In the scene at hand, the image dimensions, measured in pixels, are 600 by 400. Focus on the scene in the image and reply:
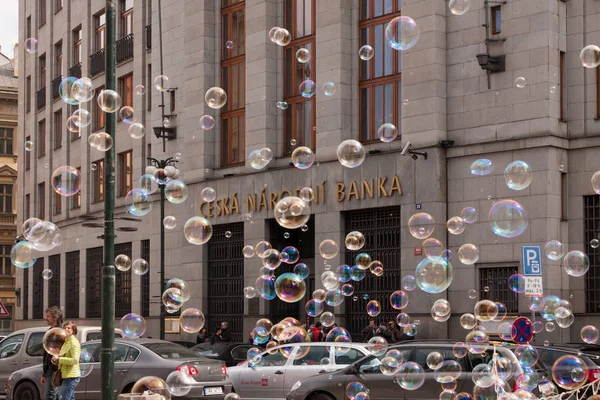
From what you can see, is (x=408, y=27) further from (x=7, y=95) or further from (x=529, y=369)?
(x=7, y=95)

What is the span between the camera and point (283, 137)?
108ft

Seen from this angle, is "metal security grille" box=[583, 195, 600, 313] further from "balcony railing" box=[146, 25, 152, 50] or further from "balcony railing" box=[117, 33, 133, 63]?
"balcony railing" box=[117, 33, 133, 63]

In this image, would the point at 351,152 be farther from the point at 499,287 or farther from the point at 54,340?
the point at 54,340

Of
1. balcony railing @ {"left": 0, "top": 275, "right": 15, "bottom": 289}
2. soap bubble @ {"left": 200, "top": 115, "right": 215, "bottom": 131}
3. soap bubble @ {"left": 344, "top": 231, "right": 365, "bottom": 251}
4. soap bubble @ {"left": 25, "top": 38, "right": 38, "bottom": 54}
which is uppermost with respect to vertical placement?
soap bubble @ {"left": 25, "top": 38, "right": 38, "bottom": 54}

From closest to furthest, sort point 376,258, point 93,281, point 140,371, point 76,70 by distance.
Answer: point 140,371 → point 376,258 → point 93,281 → point 76,70

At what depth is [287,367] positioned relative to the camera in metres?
18.9

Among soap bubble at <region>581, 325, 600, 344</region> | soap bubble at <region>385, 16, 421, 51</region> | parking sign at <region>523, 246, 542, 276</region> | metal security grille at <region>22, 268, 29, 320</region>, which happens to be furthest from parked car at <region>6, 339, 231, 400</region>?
metal security grille at <region>22, 268, 29, 320</region>

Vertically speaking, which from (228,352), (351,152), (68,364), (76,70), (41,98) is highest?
(76,70)

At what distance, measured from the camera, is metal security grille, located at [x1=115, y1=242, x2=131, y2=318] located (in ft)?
136

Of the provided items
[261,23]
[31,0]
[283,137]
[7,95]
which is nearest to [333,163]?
[283,137]

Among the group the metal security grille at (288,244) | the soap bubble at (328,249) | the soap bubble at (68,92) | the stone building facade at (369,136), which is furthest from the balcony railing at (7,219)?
the soap bubble at (68,92)

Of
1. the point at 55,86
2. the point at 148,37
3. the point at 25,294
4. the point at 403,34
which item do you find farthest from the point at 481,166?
the point at 25,294

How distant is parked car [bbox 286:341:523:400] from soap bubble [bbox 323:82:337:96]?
43.9ft

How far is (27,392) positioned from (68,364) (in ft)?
13.4
